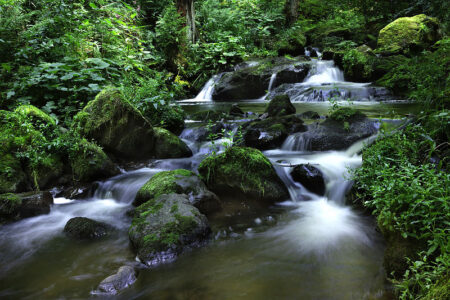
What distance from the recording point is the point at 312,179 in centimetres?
490

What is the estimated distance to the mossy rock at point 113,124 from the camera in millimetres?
5875

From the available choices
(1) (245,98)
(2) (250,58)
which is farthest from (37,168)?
(2) (250,58)

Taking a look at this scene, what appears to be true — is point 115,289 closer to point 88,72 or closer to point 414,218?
point 414,218

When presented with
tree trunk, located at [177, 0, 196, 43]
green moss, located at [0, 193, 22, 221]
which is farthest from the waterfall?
green moss, located at [0, 193, 22, 221]

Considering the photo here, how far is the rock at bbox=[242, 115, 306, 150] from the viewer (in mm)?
6449

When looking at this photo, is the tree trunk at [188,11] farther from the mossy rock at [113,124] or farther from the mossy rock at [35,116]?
the mossy rock at [35,116]

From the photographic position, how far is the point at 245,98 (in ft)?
43.6

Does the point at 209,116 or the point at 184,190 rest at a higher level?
the point at 209,116

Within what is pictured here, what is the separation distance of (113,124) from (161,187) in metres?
2.21

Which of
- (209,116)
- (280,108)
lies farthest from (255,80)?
(280,108)

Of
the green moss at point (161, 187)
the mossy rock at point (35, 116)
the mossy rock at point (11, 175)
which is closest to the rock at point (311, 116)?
the green moss at point (161, 187)

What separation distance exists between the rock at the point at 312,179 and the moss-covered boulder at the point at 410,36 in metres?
10.6

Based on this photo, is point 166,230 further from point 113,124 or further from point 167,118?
point 167,118

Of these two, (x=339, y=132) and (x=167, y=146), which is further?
(x=167, y=146)
